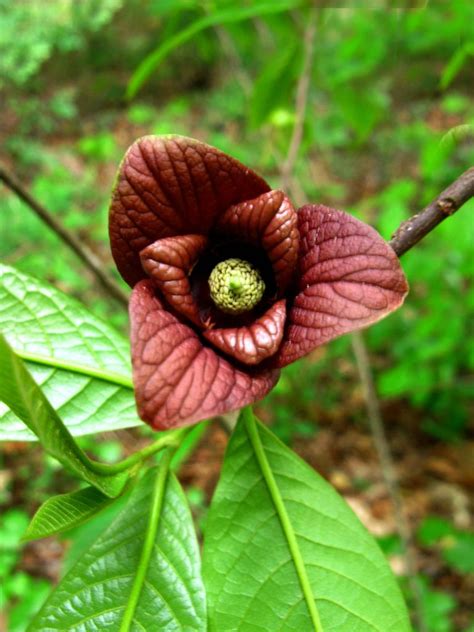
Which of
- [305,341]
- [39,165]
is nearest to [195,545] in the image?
[305,341]

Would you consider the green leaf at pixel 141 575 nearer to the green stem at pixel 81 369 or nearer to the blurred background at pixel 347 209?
the green stem at pixel 81 369

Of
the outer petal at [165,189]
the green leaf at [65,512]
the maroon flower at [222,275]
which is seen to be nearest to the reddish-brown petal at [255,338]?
the maroon flower at [222,275]

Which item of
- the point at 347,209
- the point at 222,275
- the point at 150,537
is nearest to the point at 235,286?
the point at 222,275

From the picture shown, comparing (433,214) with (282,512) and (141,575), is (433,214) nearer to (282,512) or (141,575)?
(282,512)

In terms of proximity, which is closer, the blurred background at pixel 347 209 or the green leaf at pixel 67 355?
the green leaf at pixel 67 355

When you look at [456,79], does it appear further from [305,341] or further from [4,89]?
[305,341]

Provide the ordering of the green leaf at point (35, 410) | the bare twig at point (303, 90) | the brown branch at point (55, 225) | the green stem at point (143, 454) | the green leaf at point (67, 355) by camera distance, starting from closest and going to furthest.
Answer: the green leaf at point (35, 410) < the green stem at point (143, 454) < the green leaf at point (67, 355) < the brown branch at point (55, 225) < the bare twig at point (303, 90)

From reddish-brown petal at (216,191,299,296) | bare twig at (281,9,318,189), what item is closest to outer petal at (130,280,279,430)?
reddish-brown petal at (216,191,299,296)
